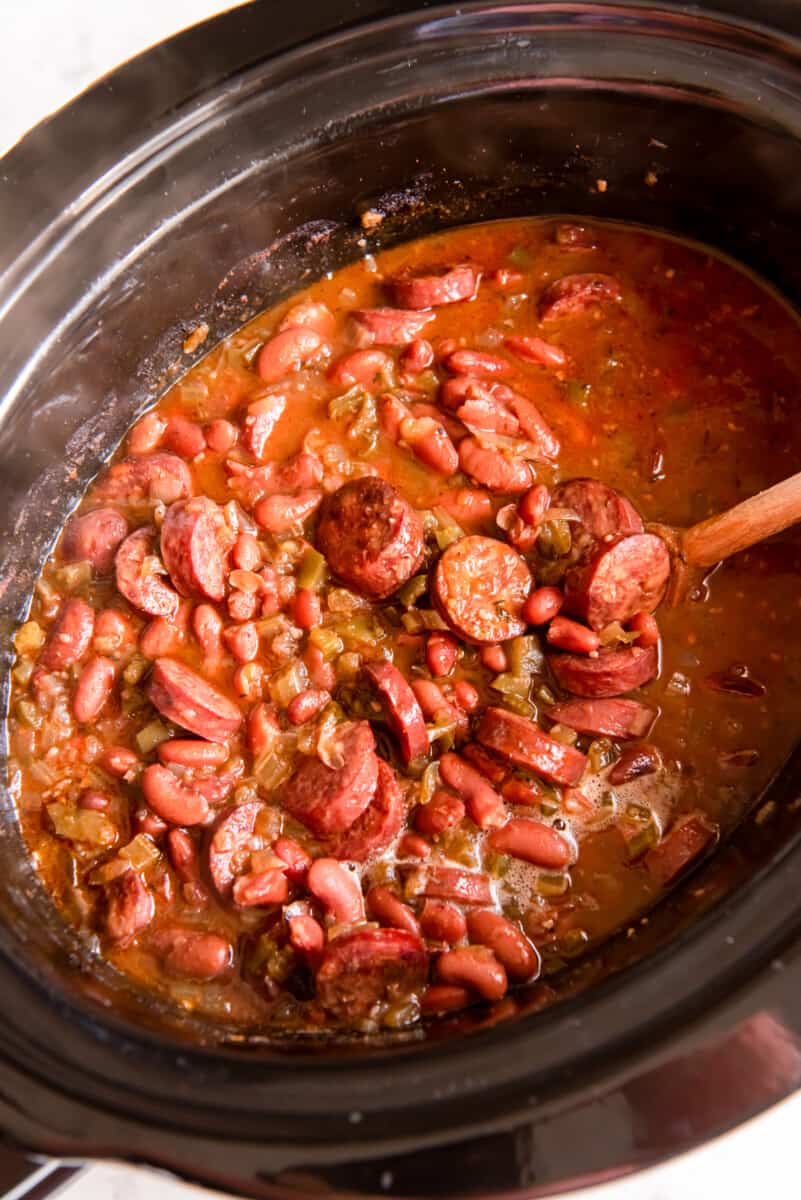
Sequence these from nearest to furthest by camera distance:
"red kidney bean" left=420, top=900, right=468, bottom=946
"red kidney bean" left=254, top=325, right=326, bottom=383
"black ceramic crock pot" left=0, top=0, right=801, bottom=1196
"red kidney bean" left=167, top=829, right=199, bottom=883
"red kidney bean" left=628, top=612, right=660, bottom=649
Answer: "black ceramic crock pot" left=0, top=0, right=801, bottom=1196, "red kidney bean" left=420, top=900, right=468, bottom=946, "red kidney bean" left=167, top=829, right=199, bottom=883, "red kidney bean" left=628, top=612, right=660, bottom=649, "red kidney bean" left=254, top=325, right=326, bottom=383

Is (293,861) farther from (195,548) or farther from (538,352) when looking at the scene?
(538,352)

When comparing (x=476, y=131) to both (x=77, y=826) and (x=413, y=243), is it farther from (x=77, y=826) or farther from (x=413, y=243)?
(x=77, y=826)

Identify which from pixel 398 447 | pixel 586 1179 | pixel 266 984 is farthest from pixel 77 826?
pixel 586 1179

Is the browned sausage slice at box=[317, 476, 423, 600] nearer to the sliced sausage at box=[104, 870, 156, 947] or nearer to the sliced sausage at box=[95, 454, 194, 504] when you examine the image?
the sliced sausage at box=[95, 454, 194, 504]

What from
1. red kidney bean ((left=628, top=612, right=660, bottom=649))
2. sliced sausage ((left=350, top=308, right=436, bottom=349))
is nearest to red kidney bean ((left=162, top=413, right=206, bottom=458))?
sliced sausage ((left=350, top=308, right=436, bottom=349))

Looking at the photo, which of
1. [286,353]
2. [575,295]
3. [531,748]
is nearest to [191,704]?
[531,748]
